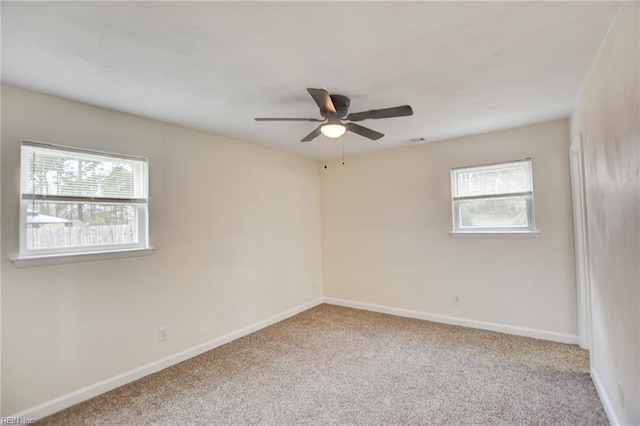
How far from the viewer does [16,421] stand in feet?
6.91

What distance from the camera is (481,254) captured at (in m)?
3.73

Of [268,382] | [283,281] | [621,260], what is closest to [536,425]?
[621,260]

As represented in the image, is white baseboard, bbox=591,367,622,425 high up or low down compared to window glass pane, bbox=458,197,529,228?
down

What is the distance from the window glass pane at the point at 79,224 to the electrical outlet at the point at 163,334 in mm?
898

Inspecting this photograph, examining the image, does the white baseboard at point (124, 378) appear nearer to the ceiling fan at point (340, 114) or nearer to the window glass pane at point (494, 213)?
the ceiling fan at point (340, 114)

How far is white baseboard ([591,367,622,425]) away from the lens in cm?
193

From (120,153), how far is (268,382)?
241 cm

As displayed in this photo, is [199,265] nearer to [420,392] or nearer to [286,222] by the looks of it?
[286,222]

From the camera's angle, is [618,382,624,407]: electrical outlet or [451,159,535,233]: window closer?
[618,382,624,407]: electrical outlet

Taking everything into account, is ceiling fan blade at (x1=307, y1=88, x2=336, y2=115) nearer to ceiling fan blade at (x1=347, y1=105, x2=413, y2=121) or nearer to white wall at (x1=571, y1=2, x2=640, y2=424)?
ceiling fan blade at (x1=347, y1=105, x2=413, y2=121)

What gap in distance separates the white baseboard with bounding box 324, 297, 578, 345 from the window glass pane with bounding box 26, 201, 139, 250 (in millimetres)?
3221

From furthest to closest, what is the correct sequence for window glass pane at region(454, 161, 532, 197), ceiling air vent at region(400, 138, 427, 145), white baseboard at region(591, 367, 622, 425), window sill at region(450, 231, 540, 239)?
ceiling air vent at region(400, 138, 427, 145) → window glass pane at region(454, 161, 532, 197) → window sill at region(450, 231, 540, 239) → white baseboard at region(591, 367, 622, 425)

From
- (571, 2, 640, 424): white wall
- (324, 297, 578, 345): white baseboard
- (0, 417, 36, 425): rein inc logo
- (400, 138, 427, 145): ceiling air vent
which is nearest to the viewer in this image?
(571, 2, 640, 424): white wall

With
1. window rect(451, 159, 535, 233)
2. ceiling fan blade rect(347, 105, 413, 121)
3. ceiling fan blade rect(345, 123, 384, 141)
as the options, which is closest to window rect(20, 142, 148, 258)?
ceiling fan blade rect(345, 123, 384, 141)
